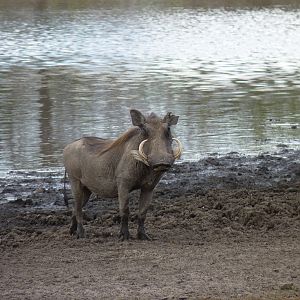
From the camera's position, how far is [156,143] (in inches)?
340

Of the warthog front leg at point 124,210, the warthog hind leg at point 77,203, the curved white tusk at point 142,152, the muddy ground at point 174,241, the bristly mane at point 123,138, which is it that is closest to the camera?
the muddy ground at point 174,241

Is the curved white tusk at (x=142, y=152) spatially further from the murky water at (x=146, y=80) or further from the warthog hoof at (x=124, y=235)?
the murky water at (x=146, y=80)

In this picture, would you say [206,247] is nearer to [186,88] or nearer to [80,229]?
[80,229]

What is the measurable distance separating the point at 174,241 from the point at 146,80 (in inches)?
543

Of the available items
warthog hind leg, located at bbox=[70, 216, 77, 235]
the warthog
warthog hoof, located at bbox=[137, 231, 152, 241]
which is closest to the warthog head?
the warthog

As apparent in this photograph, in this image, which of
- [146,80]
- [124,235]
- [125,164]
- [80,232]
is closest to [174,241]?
[124,235]

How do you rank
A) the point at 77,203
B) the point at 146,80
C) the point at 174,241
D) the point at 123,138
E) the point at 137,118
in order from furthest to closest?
1. the point at 146,80
2. the point at 77,203
3. the point at 123,138
4. the point at 174,241
5. the point at 137,118

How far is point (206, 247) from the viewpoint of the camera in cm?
862

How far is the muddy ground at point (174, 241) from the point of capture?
715cm

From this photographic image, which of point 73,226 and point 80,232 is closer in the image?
point 80,232

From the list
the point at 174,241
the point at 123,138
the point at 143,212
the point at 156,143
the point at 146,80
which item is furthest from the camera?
the point at 146,80

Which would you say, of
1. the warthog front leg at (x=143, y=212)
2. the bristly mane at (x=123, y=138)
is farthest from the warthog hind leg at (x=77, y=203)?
the warthog front leg at (x=143, y=212)

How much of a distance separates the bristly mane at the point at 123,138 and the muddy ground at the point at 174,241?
0.82 metres

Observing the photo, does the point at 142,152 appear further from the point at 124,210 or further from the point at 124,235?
the point at 124,235
